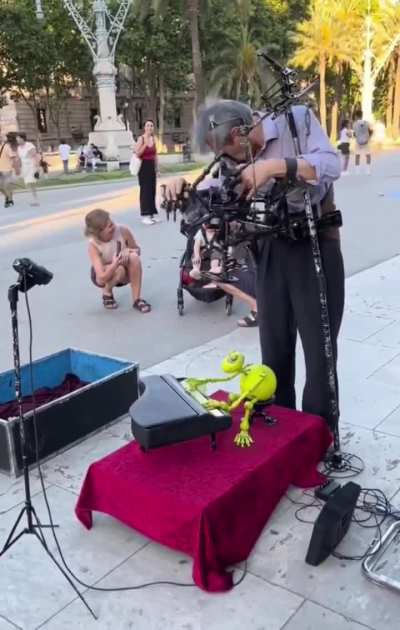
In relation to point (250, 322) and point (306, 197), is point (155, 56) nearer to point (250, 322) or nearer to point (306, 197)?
point (250, 322)

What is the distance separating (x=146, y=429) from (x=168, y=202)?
104 centimetres

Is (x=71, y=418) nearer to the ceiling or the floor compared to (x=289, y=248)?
nearer to the floor

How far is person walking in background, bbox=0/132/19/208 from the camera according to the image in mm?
15109

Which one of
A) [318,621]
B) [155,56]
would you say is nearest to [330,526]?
[318,621]

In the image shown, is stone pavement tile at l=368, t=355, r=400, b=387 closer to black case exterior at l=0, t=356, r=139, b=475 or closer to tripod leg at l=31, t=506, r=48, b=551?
black case exterior at l=0, t=356, r=139, b=475

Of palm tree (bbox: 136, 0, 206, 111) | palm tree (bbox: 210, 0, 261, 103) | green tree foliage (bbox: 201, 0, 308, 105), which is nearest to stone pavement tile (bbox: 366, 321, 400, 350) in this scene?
palm tree (bbox: 136, 0, 206, 111)

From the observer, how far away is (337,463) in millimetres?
3324

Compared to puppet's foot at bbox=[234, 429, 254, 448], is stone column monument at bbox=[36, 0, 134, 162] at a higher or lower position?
higher

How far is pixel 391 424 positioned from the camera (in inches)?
150

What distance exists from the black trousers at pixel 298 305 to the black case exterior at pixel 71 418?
0.95m

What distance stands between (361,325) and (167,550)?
3.35 meters

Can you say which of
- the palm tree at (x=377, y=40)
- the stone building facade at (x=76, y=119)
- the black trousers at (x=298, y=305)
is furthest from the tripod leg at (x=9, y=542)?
the stone building facade at (x=76, y=119)

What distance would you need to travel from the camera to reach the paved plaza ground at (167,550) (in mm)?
2424

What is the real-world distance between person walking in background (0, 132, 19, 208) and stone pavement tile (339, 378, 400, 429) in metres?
12.6
